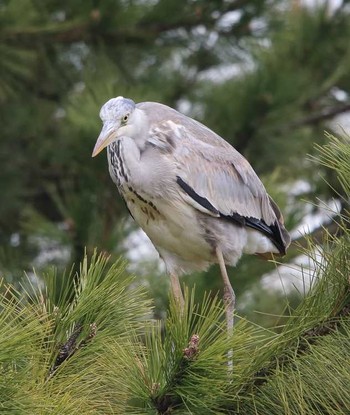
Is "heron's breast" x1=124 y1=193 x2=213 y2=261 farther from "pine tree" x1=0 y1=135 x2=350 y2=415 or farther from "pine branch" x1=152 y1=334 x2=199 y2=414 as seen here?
"pine branch" x1=152 y1=334 x2=199 y2=414

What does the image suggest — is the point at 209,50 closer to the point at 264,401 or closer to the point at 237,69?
the point at 237,69

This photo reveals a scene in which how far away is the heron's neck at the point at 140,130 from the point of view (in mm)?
3762

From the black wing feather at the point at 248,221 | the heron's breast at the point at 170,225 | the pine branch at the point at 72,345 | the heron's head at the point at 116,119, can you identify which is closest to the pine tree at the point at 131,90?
Result: the black wing feather at the point at 248,221

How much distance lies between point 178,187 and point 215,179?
0.83 feet

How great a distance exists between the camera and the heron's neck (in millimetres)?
3762

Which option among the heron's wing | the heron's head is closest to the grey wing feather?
the heron's wing

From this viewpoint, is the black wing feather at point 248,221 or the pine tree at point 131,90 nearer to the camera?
the black wing feather at point 248,221

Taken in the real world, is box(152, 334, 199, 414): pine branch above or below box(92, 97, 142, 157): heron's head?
above

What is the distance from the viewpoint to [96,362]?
253 cm

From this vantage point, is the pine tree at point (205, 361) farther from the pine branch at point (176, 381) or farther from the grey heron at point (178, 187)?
the grey heron at point (178, 187)

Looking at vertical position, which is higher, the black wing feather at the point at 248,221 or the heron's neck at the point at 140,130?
the heron's neck at the point at 140,130

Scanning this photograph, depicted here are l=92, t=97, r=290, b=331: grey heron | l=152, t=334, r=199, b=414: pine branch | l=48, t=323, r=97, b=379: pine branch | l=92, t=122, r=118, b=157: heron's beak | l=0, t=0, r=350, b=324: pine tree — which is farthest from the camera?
l=0, t=0, r=350, b=324: pine tree

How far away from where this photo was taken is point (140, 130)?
149 inches

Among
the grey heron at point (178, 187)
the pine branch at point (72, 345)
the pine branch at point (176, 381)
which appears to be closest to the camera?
the pine branch at point (176, 381)
